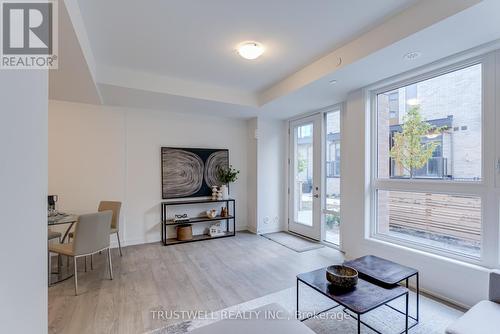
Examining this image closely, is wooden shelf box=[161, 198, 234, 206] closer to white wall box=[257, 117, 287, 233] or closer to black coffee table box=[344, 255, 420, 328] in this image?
white wall box=[257, 117, 287, 233]

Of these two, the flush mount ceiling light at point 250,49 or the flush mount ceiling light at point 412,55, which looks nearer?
the flush mount ceiling light at point 412,55

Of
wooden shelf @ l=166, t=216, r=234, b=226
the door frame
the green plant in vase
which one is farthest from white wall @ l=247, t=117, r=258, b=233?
the door frame

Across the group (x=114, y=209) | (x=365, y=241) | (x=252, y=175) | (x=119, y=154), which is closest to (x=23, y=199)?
(x=114, y=209)

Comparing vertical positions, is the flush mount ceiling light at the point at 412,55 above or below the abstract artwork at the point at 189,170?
above

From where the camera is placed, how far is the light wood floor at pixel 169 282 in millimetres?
2269

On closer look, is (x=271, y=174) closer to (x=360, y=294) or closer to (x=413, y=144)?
(x=413, y=144)

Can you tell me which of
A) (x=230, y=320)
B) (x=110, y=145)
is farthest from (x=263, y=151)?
(x=230, y=320)

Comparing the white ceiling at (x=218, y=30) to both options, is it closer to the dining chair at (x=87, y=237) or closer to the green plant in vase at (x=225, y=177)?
the dining chair at (x=87, y=237)

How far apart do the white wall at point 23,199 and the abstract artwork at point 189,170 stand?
131 inches

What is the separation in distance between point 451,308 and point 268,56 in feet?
11.0

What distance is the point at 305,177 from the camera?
5.00 meters

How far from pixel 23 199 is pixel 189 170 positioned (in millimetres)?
3799

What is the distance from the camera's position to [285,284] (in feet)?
9.58

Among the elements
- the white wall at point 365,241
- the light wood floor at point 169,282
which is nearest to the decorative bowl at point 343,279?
the light wood floor at point 169,282
